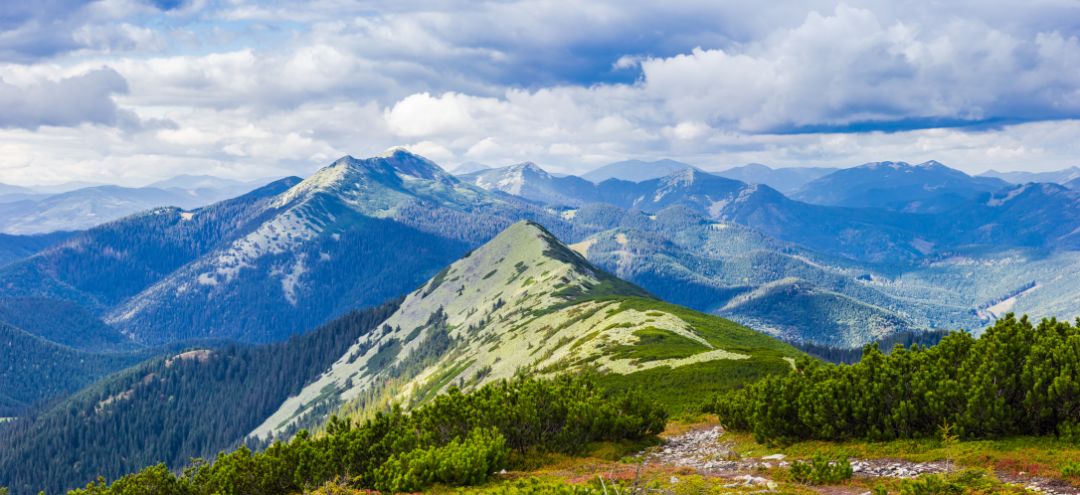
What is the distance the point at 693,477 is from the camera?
2900cm

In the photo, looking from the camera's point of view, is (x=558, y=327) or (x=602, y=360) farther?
(x=558, y=327)

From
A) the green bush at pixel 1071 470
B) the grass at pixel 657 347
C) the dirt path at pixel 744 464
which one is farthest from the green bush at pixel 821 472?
the grass at pixel 657 347

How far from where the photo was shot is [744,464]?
107ft

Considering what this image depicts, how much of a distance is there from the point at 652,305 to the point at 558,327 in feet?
93.4

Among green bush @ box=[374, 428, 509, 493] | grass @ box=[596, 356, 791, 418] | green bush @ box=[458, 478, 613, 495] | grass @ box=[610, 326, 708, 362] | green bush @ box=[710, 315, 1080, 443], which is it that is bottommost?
grass @ box=[596, 356, 791, 418]

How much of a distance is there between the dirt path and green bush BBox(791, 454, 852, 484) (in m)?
1.11

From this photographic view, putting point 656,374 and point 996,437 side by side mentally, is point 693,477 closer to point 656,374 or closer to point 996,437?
point 996,437

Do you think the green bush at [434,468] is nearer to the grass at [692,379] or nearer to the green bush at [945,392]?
the green bush at [945,392]

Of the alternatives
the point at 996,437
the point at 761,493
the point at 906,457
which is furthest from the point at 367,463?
the point at 996,437

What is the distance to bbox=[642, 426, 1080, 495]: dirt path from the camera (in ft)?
78.5

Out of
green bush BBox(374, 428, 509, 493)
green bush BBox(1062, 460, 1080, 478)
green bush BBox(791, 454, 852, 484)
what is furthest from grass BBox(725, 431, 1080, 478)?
green bush BBox(374, 428, 509, 493)

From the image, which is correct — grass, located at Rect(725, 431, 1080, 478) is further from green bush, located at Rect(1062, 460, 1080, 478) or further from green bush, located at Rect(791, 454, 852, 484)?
green bush, located at Rect(791, 454, 852, 484)

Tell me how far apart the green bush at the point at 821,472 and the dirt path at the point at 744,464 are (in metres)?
1.11

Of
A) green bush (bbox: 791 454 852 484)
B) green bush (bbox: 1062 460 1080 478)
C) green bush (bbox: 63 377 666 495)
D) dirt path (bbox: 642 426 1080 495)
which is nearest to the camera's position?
green bush (bbox: 1062 460 1080 478)
